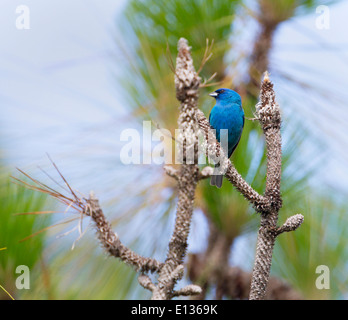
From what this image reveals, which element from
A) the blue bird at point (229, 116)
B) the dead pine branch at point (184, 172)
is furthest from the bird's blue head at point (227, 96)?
the dead pine branch at point (184, 172)

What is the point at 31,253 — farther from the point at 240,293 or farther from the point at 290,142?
the point at 290,142

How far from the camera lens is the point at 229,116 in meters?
3.61

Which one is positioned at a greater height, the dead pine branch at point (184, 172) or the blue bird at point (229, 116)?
the blue bird at point (229, 116)

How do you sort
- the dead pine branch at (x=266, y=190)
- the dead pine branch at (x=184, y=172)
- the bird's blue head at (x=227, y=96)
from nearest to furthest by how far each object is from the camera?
the dead pine branch at (x=184, y=172)
the dead pine branch at (x=266, y=190)
the bird's blue head at (x=227, y=96)

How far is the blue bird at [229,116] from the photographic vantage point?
11.0ft

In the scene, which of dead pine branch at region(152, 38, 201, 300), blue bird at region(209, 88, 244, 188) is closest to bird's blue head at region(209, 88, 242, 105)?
blue bird at region(209, 88, 244, 188)

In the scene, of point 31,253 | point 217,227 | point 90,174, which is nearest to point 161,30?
point 90,174

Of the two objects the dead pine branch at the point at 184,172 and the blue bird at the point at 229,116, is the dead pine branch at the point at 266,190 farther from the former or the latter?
the blue bird at the point at 229,116

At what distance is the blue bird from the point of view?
11.0 feet

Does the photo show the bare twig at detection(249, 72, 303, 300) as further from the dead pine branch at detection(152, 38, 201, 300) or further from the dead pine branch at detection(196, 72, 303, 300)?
the dead pine branch at detection(152, 38, 201, 300)

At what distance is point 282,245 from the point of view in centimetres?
317

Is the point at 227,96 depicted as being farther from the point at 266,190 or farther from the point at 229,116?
the point at 266,190

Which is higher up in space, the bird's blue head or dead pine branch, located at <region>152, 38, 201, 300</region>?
the bird's blue head

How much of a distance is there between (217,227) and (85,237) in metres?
0.72
